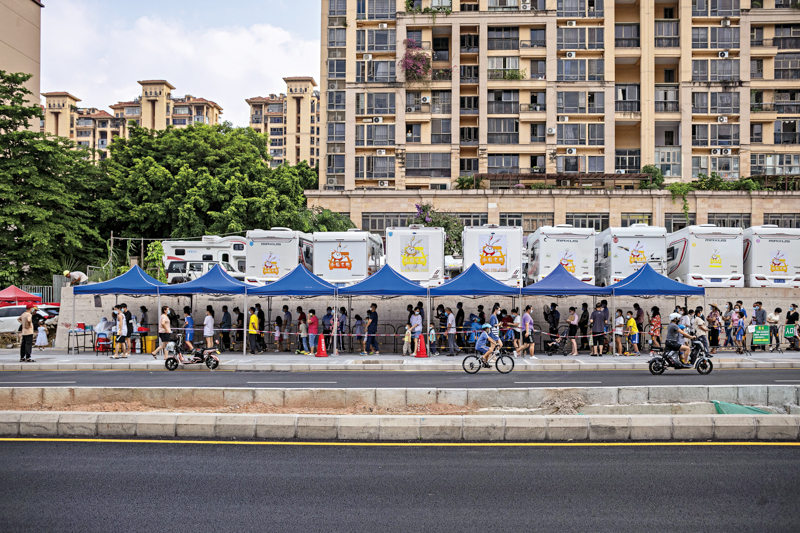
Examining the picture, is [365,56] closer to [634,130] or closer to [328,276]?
[634,130]

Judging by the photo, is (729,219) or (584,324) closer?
(584,324)

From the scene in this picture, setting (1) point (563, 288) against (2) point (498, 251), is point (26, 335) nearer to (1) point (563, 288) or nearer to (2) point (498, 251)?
(2) point (498, 251)

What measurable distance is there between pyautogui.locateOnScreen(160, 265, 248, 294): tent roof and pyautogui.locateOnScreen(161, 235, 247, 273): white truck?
875cm

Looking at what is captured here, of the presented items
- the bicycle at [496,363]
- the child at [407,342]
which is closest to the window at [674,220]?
the child at [407,342]

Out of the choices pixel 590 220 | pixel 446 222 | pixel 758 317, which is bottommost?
pixel 758 317

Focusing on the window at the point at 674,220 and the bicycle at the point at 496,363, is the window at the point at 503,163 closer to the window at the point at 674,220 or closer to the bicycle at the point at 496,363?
the window at the point at 674,220

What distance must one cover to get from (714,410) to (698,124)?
47815mm

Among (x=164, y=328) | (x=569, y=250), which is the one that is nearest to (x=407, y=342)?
(x=569, y=250)

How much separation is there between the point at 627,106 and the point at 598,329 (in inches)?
1384

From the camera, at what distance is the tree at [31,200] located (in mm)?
34375

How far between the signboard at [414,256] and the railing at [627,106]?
33720 mm

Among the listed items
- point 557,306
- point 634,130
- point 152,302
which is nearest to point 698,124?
point 634,130

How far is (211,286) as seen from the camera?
2339 cm

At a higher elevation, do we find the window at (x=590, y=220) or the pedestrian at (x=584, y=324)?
the window at (x=590, y=220)
